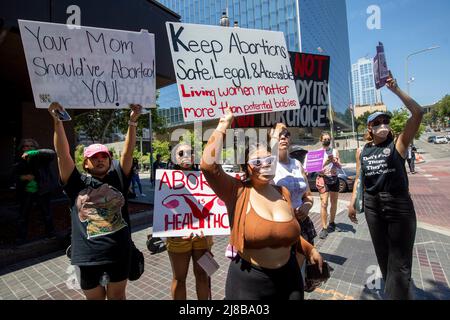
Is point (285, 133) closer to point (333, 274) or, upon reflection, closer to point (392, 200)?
point (392, 200)

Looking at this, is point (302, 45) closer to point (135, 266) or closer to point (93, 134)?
point (93, 134)

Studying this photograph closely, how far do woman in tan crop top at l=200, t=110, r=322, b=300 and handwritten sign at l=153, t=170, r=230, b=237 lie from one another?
842mm

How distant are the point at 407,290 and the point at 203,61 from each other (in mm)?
3009

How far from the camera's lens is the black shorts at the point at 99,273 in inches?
83.3

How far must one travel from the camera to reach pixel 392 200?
8.52 ft

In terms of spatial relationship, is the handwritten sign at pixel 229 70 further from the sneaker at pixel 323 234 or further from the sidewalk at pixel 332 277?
the sneaker at pixel 323 234

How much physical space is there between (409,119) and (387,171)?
539mm

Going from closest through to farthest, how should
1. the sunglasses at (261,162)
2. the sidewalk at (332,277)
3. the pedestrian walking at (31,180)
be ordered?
the sunglasses at (261,162), the sidewalk at (332,277), the pedestrian walking at (31,180)

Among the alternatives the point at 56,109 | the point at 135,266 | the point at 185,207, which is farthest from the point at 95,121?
the point at 135,266

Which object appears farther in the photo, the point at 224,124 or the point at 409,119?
the point at 409,119

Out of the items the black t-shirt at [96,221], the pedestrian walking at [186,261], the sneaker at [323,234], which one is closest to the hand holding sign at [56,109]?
the black t-shirt at [96,221]

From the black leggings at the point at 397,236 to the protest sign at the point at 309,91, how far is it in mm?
1256

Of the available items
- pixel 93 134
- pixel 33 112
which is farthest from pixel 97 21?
pixel 93 134

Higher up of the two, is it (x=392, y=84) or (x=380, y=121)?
(x=392, y=84)
